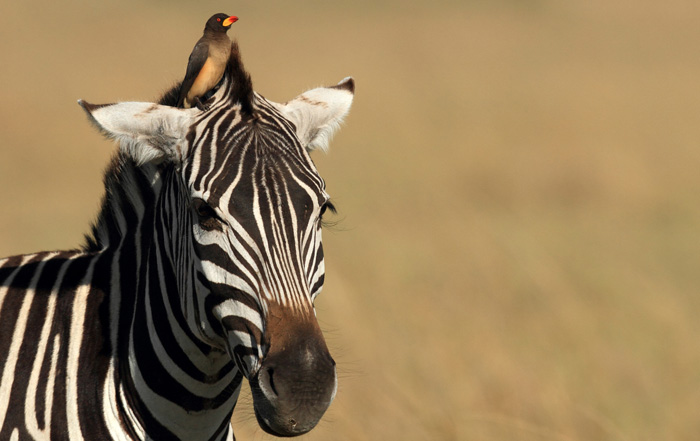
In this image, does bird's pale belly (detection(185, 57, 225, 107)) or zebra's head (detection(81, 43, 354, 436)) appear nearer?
zebra's head (detection(81, 43, 354, 436))

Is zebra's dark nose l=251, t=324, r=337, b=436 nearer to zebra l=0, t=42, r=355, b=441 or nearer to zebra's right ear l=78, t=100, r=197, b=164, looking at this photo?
zebra l=0, t=42, r=355, b=441

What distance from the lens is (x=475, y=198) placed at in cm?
1616

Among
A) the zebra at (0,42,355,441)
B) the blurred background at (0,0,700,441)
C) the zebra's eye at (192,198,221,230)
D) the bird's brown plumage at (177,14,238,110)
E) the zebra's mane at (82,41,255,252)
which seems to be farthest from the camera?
the blurred background at (0,0,700,441)

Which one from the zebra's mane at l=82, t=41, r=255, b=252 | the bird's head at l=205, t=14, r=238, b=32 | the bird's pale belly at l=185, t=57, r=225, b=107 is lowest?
the zebra's mane at l=82, t=41, r=255, b=252

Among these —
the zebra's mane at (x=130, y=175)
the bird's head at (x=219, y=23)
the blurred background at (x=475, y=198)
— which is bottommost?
the blurred background at (x=475, y=198)

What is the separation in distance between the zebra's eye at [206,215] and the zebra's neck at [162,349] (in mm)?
292

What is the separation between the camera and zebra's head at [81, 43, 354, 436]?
319 centimetres

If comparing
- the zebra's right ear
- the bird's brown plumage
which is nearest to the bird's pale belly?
the bird's brown plumage

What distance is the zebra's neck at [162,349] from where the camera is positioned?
12.9 feet

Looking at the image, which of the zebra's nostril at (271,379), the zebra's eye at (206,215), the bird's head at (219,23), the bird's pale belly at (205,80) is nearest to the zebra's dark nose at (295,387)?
the zebra's nostril at (271,379)

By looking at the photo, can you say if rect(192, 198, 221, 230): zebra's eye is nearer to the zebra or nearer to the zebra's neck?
the zebra

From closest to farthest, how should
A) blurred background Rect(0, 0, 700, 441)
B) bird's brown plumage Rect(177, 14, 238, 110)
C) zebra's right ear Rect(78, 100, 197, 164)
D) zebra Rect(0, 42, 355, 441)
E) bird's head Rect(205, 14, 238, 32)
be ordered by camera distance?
1. zebra Rect(0, 42, 355, 441)
2. zebra's right ear Rect(78, 100, 197, 164)
3. bird's brown plumage Rect(177, 14, 238, 110)
4. bird's head Rect(205, 14, 238, 32)
5. blurred background Rect(0, 0, 700, 441)

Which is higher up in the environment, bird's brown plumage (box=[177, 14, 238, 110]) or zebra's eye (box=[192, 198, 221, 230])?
bird's brown plumage (box=[177, 14, 238, 110])

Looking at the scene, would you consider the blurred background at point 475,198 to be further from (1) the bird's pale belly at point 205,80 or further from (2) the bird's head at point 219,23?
(2) the bird's head at point 219,23
